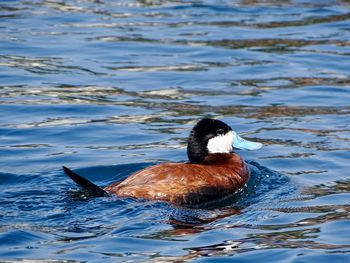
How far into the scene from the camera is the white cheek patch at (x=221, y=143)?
9.18 m

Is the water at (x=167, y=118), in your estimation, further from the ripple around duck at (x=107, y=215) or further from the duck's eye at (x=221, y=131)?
the duck's eye at (x=221, y=131)

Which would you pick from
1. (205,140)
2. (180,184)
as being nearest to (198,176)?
(180,184)

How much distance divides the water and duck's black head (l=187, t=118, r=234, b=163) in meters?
0.46

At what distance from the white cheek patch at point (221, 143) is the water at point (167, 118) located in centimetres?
37

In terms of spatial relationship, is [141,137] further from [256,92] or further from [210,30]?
[210,30]

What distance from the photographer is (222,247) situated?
24.0 feet

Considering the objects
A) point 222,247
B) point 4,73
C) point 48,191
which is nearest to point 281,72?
point 4,73

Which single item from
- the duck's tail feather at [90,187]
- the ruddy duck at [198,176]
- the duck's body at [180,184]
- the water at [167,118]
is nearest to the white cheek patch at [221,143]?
the ruddy duck at [198,176]

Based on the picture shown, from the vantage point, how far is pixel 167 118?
11.6 metres

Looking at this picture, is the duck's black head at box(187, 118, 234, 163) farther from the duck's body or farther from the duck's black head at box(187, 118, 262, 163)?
the duck's body

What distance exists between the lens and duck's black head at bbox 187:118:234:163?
29.8ft

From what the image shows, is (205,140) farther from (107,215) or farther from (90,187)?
(107,215)

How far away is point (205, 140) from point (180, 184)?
765 millimetres

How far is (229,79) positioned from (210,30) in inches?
114
